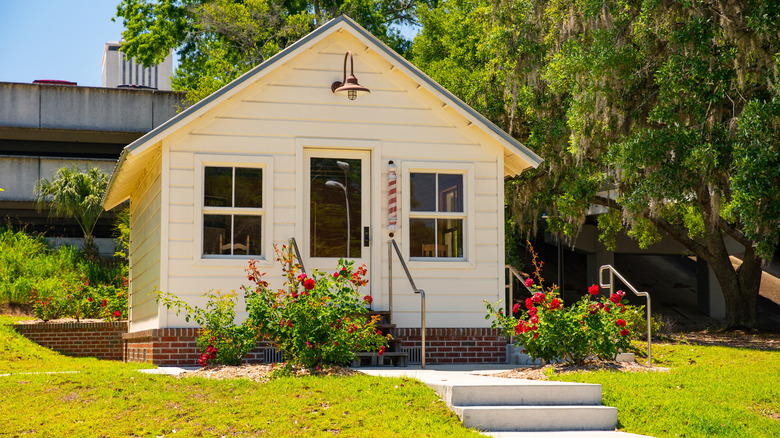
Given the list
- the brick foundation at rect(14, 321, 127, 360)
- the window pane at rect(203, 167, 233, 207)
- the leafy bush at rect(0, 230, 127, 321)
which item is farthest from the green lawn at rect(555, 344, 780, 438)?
the leafy bush at rect(0, 230, 127, 321)

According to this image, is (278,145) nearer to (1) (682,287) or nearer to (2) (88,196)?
(2) (88,196)

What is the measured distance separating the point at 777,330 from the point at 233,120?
47.4ft

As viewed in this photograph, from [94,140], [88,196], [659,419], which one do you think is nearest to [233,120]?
[659,419]

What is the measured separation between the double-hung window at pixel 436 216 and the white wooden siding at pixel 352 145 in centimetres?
21

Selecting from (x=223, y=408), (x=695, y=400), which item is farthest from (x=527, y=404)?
(x=223, y=408)

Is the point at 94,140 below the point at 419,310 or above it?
above

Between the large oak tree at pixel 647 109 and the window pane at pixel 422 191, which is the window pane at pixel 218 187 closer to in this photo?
the window pane at pixel 422 191

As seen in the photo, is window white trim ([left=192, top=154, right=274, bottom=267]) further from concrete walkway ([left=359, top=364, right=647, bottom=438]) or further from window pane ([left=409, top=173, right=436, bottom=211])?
concrete walkway ([left=359, top=364, right=647, bottom=438])

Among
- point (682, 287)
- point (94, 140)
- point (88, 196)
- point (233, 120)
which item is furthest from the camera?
point (682, 287)

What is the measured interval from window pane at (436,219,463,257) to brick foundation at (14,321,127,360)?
7300mm

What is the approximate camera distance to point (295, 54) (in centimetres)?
1102

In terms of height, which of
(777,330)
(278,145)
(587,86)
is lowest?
(777,330)

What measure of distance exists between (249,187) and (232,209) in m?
0.40

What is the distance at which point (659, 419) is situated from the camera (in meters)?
7.55
